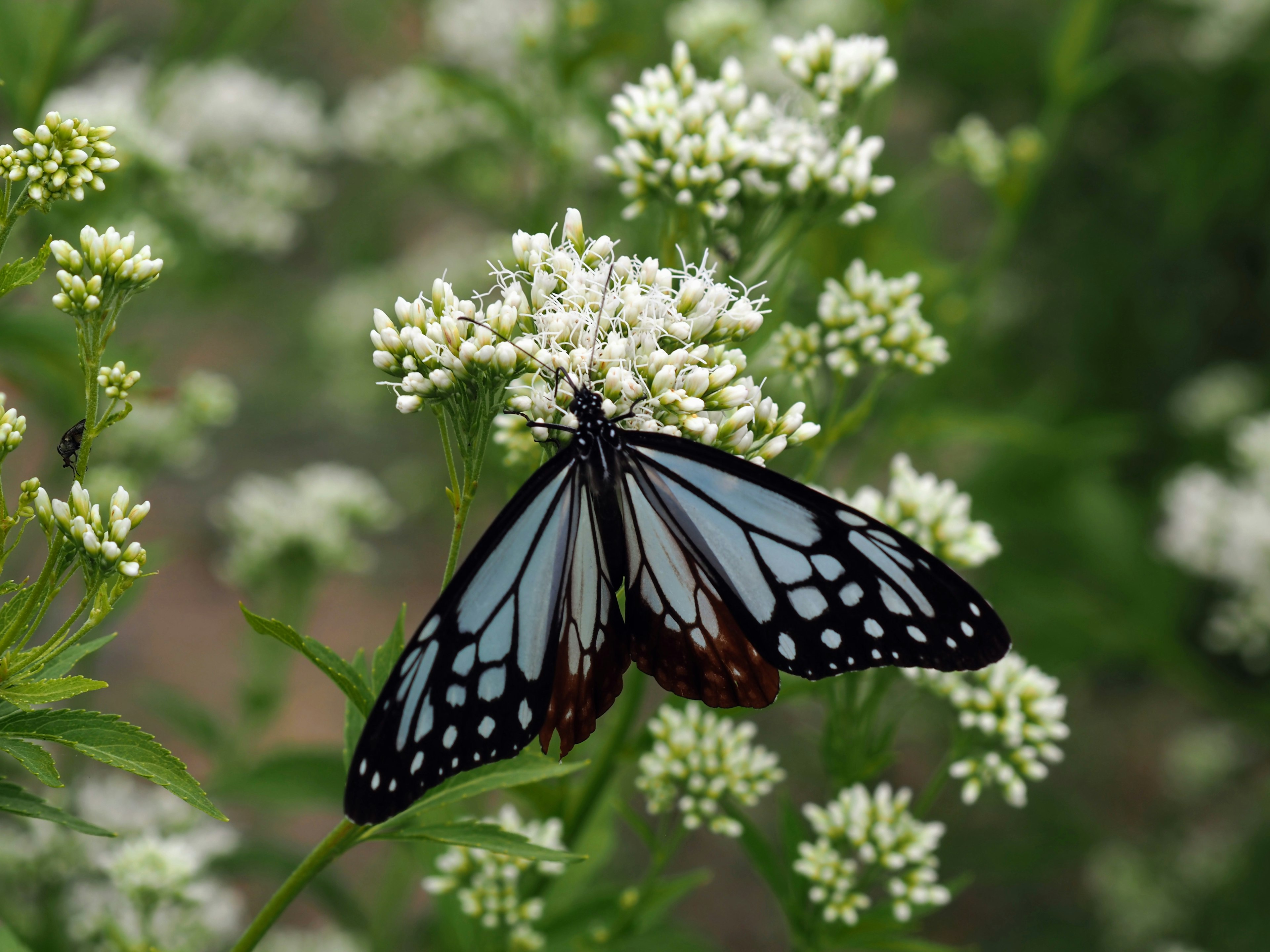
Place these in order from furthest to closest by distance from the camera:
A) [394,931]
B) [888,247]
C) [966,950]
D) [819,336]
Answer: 1. [394,931]
2. [888,247]
3. [819,336]
4. [966,950]

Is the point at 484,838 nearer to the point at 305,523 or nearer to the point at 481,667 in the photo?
the point at 481,667

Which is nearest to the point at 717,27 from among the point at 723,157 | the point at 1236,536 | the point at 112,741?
the point at 723,157

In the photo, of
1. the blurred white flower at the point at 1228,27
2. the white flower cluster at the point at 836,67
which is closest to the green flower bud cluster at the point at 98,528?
the white flower cluster at the point at 836,67

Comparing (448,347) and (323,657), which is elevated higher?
(448,347)

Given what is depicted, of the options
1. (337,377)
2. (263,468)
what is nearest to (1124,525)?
(337,377)

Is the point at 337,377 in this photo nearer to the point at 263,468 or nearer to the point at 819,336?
the point at 263,468

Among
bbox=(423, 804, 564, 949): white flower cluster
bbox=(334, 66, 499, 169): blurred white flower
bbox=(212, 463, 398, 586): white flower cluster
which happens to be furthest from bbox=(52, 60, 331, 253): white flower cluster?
bbox=(423, 804, 564, 949): white flower cluster

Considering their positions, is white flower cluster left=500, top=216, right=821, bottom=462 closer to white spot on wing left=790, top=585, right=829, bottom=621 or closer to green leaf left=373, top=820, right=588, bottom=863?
white spot on wing left=790, top=585, right=829, bottom=621
